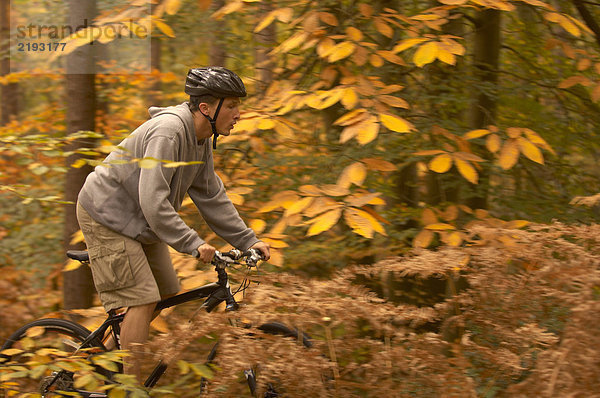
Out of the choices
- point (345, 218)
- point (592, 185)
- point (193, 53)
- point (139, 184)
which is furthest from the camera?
point (193, 53)

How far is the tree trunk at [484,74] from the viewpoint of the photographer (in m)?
4.75

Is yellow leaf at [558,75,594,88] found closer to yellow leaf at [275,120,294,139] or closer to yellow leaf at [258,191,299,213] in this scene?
yellow leaf at [275,120,294,139]

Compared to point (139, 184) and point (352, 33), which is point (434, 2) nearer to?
point (352, 33)

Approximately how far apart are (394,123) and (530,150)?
857mm

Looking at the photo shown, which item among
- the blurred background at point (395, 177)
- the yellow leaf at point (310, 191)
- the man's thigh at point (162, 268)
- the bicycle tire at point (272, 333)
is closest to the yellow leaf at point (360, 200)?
the blurred background at point (395, 177)

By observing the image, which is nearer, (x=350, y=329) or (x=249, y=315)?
(x=249, y=315)

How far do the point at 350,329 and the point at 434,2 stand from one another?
2626 millimetres

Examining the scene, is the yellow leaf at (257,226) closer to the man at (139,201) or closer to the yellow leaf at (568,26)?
the man at (139,201)

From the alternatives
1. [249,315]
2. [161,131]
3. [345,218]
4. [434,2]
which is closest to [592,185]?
[434,2]

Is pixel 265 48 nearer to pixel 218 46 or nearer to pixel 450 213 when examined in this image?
pixel 218 46

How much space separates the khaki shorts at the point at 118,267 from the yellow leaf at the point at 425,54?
1.96 metres

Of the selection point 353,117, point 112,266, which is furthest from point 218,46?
point 112,266

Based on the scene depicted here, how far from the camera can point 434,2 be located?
441cm

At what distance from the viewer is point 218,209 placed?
3.59m
